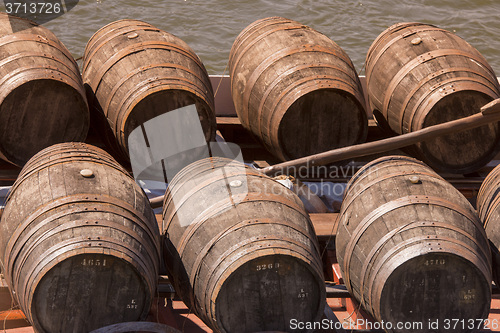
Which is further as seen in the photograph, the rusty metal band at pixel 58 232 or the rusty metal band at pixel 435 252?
the rusty metal band at pixel 435 252

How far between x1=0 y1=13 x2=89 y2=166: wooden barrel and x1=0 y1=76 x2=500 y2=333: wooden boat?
348 millimetres

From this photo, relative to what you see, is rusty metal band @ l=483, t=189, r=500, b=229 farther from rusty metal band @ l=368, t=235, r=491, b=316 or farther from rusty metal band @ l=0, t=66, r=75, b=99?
rusty metal band @ l=0, t=66, r=75, b=99

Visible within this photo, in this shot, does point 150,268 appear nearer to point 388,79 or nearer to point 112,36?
point 112,36

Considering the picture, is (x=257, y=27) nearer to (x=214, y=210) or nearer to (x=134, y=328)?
(x=214, y=210)

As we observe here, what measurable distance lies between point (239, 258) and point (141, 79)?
6.81 ft

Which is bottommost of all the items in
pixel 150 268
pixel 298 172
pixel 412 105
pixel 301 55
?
pixel 150 268

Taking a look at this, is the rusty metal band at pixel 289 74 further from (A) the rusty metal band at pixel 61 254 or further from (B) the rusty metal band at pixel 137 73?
(A) the rusty metal band at pixel 61 254

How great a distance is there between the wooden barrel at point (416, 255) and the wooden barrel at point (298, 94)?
4.42 ft

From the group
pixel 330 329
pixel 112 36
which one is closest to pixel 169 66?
pixel 112 36

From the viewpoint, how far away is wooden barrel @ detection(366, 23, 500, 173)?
6094 millimetres

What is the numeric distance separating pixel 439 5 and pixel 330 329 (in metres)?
9.89

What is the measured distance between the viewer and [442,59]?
20.4 feet

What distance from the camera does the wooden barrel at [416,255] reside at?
14.5ft

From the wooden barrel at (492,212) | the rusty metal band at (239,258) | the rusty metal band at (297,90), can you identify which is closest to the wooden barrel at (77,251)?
the rusty metal band at (239,258)
